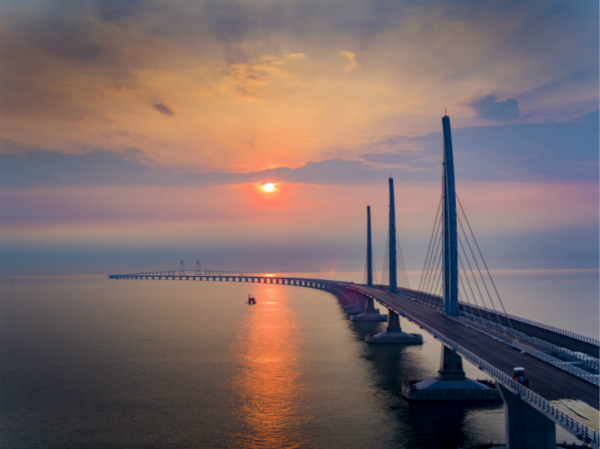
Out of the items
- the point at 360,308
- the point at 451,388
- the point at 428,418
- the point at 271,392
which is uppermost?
the point at 451,388

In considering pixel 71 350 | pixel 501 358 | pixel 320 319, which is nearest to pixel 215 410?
pixel 501 358

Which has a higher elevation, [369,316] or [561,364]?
[561,364]

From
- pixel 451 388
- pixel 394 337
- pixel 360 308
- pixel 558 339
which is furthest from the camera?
pixel 360 308

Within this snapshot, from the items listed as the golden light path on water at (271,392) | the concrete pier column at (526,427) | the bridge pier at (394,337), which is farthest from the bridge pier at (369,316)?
the concrete pier column at (526,427)

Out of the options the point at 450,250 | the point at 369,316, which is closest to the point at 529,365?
the point at 450,250

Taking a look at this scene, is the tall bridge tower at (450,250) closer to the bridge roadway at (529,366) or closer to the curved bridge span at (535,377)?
the bridge roadway at (529,366)

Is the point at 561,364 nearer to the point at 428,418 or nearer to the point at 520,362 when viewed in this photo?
the point at 520,362

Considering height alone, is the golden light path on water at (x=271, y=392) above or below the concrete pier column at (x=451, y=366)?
below
